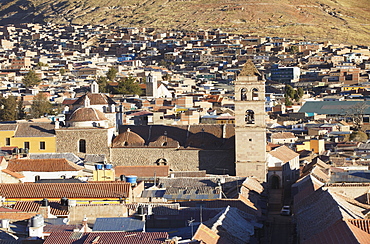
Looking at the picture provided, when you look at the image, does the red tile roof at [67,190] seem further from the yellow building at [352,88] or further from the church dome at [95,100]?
the yellow building at [352,88]

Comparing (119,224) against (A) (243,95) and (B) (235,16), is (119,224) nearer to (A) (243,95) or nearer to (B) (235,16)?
(A) (243,95)

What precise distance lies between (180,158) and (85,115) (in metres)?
5.17

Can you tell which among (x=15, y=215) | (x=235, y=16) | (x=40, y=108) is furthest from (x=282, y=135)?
(x=235, y=16)

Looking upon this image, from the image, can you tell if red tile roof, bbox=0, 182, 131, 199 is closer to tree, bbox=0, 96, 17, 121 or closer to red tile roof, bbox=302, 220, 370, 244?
red tile roof, bbox=302, 220, 370, 244

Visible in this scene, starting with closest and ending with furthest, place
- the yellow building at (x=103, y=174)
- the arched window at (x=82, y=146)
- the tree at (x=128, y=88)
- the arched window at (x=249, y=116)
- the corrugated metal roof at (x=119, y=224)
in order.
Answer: the corrugated metal roof at (x=119, y=224)
the yellow building at (x=103, y=174)
the arched window at (x=249, y=116)
the arched window at (x=82, y=146)
the tree at (x=128, y=88)

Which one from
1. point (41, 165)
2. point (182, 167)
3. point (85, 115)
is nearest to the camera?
point (41, 165)

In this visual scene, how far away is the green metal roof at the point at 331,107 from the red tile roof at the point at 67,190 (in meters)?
47.8

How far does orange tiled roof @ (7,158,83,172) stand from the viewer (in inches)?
1326

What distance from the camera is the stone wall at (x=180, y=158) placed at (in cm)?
3872

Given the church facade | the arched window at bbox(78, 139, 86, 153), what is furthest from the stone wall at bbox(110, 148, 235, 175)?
the arched window at bbox(78, 139, 86, 153)

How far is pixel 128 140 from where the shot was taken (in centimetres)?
4028

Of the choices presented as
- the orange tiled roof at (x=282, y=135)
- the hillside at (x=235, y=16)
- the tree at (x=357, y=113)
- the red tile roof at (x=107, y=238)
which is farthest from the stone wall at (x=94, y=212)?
the hillside at (x=235, y=16)

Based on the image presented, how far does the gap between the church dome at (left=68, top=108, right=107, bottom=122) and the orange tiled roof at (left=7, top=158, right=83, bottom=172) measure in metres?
6.36

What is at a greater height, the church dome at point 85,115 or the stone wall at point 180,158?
the church dome at point 85,115
